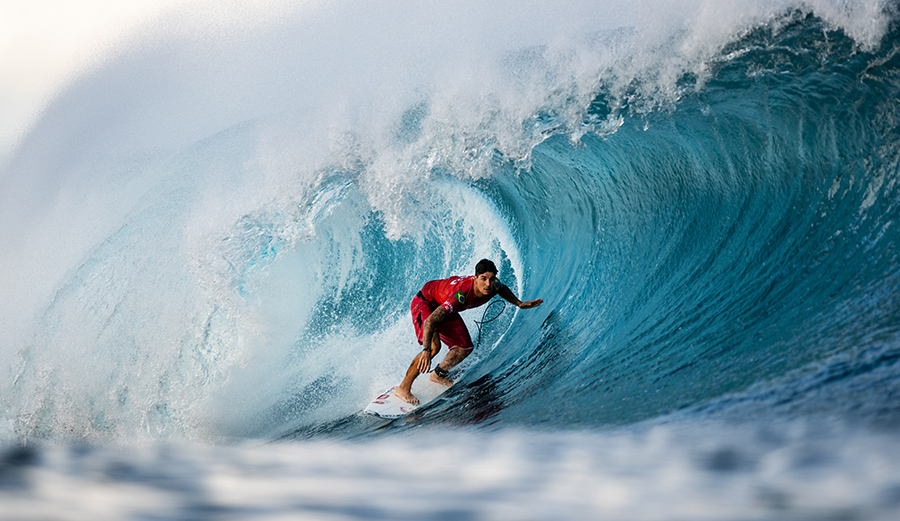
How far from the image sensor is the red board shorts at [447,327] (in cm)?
477

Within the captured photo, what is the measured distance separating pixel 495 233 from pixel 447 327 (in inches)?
91.8

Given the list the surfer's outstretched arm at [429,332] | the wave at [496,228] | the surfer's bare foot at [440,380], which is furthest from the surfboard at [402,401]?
the surfer's outstretched arm at [429,332]

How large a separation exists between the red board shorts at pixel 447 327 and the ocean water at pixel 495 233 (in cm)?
40

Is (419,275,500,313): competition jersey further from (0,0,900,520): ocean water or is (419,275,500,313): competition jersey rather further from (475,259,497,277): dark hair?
(0,0,900,520): ocean water

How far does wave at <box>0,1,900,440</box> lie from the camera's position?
389cm

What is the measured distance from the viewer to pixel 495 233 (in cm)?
689

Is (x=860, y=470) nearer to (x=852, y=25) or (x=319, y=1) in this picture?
(x=852, y=25)

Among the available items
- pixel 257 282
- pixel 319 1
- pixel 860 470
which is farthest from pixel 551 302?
pixel 319 1

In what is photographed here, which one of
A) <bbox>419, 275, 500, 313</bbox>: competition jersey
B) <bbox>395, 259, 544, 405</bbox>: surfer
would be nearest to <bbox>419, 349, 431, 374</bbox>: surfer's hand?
<bbox>395, 259, 544, 405</bbox>: surfer

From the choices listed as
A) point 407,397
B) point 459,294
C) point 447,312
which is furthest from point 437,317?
point 407,397

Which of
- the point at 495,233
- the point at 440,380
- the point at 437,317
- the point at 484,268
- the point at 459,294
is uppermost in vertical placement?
the point at 495,233

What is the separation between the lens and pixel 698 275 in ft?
15.1

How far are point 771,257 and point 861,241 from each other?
22.8 inches

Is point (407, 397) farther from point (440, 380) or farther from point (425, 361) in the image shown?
point (425, 361)
